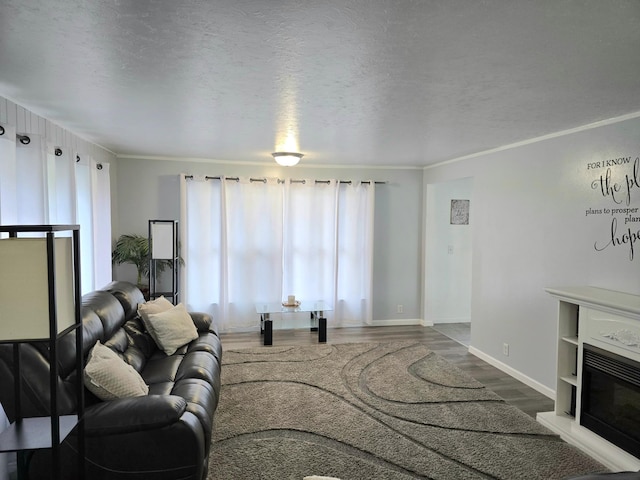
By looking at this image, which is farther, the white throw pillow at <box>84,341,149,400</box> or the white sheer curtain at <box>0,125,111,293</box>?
the white sheer curtain at <box>0,125,111,293</box>

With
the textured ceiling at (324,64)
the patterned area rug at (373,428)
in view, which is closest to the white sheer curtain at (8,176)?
the textured ceiling at (324,64)

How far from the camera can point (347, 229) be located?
6320mm

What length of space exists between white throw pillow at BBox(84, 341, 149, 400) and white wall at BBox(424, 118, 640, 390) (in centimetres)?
342

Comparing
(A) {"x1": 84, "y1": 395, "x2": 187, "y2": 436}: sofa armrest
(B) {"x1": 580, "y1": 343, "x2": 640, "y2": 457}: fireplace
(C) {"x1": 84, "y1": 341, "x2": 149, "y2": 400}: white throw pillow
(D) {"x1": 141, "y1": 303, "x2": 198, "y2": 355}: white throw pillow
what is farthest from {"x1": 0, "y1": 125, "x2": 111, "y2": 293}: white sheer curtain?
(B) {"x1": 580, "y1": 343, "x2": 640, "y2": 457}: fireplace

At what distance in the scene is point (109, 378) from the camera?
2.41m

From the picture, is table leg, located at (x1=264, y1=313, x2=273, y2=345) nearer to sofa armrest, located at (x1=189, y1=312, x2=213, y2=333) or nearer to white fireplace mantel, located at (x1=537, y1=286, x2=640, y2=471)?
sofa armrest, located at (x1=189, y1=312, x2=213, y2=333)

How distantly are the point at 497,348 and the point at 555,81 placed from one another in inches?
127

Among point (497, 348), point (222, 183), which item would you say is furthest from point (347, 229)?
point (497, 348)

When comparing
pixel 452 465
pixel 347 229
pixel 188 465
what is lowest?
pixel 452 465

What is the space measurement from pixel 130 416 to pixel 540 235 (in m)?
3.66

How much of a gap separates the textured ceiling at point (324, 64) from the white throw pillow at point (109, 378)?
5.27 ft

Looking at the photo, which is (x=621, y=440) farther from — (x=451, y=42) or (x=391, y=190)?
(x=391, y=190)

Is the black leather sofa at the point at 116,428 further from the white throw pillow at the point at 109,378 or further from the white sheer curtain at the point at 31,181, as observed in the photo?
the white sheer curtain at the point at 31,181

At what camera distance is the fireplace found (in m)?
2.77
